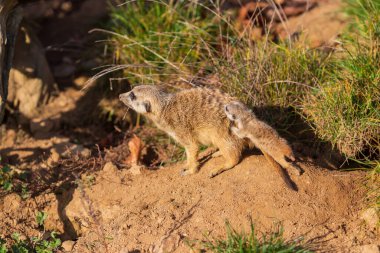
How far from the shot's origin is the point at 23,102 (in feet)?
21.8

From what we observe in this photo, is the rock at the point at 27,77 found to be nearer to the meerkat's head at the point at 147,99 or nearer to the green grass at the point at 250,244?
the meerkat's head at the point at 147,99

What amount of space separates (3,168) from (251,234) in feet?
8.69

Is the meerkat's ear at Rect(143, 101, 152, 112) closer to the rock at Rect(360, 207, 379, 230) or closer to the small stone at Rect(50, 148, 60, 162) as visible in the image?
the small stone at Rect(50, 148, 60, 162)

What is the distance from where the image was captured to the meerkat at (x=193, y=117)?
15.5 feet

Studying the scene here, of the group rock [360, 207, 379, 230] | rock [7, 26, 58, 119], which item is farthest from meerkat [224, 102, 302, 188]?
rock [7, 26, 58, 119]

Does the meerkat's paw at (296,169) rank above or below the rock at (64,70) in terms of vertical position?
above

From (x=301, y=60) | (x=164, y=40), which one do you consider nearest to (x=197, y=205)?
(x=301, y=60)

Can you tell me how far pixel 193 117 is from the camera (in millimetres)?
4855

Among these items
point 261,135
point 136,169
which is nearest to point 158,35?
point 136,169

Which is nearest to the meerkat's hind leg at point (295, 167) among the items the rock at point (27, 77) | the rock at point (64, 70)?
the rock at point (27, 77)

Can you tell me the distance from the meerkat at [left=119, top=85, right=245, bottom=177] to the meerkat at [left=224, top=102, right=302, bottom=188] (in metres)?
0.15

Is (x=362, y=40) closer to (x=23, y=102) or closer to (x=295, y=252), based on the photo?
Result: (x=295, y=252)

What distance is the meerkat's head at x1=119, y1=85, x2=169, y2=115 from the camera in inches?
→ 194

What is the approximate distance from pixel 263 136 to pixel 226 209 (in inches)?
26.2
